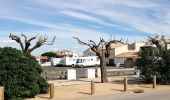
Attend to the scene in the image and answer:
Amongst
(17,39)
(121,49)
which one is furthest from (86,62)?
(17,39)

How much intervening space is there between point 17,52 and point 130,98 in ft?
21.7

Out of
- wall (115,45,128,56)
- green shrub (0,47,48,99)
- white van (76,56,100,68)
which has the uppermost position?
wall (115,45,128,56)

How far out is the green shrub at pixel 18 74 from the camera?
19938mm

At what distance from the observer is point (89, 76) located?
125ft

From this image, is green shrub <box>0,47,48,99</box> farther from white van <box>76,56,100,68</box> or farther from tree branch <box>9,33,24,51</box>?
white van <box>76,56,100,68</box>

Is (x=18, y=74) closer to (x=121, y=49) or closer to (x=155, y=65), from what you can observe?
(x=155, y=65)

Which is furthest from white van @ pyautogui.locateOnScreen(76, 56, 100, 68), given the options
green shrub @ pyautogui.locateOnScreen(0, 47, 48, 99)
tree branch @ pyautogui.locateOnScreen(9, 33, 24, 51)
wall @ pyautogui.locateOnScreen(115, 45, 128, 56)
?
green shrub @ pyautogui.locateOnScreen(0, 47, 48, 99)

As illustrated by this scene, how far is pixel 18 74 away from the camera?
67.2ft

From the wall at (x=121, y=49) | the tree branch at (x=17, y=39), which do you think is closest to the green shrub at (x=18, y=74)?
the tree branch at (x=17, y=39)

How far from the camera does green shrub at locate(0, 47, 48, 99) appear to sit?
19.9 m

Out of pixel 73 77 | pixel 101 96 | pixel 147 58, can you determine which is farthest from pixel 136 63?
pixel 101 96

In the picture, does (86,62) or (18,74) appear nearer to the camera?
(18,74)

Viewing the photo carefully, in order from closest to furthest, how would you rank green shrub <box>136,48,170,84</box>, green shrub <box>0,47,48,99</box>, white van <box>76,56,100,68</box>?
green shrub <box>0,47,48,99</box> < green shrub <box>136,48,170,84</box> < white van <box>76,56,100,68</box>

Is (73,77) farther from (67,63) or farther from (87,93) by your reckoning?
(67,63)
